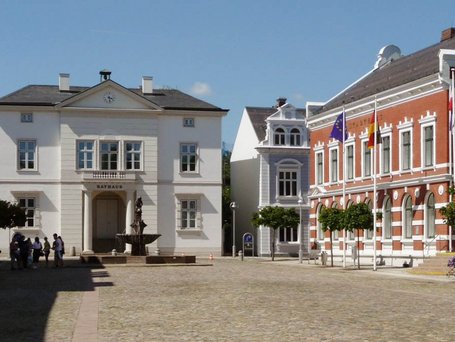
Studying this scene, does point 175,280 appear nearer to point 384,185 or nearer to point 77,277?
point 77,277

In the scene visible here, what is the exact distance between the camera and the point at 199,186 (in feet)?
214

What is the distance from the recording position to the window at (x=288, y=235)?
218ft

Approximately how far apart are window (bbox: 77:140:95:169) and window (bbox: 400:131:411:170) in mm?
27150

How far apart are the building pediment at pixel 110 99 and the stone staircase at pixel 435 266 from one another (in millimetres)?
30964

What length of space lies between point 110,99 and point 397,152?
26.5 m

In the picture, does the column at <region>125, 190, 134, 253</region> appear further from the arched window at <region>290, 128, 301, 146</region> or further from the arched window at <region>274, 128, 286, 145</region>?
the arched window at <region>290, 128, 301, 146</region>

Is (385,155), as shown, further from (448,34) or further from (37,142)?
(37,142)

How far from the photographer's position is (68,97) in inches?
2522

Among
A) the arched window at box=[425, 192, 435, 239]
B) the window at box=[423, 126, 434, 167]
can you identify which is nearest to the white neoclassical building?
the window at box=[423, 126, 434, 167]

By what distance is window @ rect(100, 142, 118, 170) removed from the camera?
63781mm

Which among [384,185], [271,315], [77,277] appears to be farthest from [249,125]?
[271,315]

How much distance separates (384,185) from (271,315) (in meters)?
27.6

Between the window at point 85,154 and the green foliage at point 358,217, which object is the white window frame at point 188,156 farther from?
the green foliage at point 358,217

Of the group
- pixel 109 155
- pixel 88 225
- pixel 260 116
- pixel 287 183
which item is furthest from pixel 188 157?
pixel 260 116
